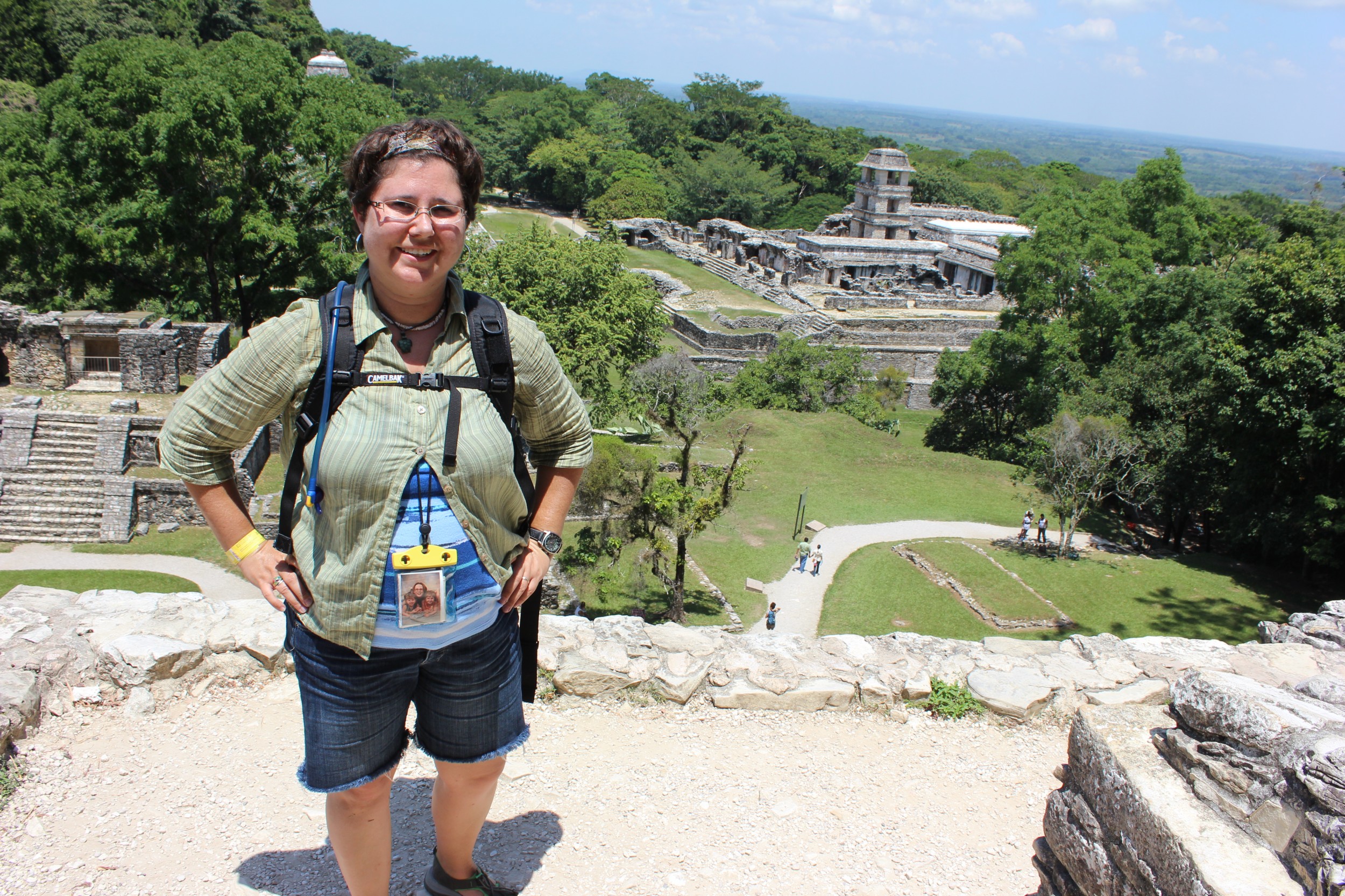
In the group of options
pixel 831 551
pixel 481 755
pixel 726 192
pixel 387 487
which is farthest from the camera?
pixel 726 192

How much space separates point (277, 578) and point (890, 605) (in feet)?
44.6

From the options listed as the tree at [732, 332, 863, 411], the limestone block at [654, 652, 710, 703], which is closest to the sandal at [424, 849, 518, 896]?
the limestone block at [654, 652, 710, 703]

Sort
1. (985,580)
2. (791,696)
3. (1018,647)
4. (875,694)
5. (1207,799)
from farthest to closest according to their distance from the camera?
1. (985,580)
2. (1018,647)
3. (875,694)
4. (791,696)
5. (1207,799)

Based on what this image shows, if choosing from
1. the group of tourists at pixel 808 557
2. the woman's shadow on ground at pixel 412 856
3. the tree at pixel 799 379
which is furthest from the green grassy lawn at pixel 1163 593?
the woman's shadow on ground at pixel 412 856

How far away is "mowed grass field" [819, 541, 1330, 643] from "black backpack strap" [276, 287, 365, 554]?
12.0 m

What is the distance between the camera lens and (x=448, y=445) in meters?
2.51

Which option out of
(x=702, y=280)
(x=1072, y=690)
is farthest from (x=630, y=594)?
(x=702, y=280)

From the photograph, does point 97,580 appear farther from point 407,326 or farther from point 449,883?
point 407,326

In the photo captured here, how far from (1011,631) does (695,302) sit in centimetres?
2814

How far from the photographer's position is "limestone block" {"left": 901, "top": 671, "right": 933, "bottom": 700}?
18.2 ft

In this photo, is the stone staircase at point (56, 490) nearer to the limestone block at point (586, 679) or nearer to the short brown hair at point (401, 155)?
the limestone block at point (586, 679)

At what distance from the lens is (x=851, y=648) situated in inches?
231

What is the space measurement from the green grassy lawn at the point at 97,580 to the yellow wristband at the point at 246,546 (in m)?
11.2

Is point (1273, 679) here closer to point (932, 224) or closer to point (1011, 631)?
point (1011, 631)
